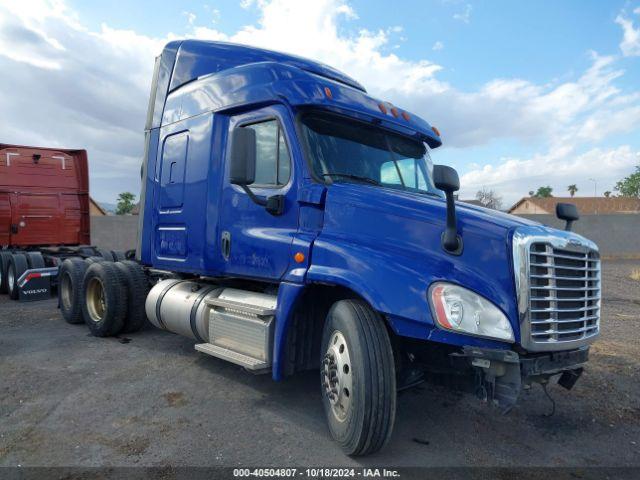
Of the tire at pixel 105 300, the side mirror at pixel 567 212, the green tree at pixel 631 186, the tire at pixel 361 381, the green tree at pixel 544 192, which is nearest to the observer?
the tire at pixel 361 381

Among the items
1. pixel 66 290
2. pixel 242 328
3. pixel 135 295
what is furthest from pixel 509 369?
pixel 66 290

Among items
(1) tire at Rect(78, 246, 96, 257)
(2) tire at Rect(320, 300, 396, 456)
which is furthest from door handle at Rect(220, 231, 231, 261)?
(1) tire at Rect(78, 246, 96, 257)

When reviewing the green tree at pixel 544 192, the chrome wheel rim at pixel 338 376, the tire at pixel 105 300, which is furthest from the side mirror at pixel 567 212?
the green tree at pixel 544 192

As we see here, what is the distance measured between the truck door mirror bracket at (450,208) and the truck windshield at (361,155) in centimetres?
109

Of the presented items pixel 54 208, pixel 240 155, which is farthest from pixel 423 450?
pixel 54 208

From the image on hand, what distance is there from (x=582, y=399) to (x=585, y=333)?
5.58ft

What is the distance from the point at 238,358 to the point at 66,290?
4.84m

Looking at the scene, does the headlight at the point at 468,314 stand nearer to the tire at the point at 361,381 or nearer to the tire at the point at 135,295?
the tire at the point at 361,381

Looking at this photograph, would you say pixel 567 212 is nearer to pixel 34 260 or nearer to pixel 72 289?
pixel 72 289

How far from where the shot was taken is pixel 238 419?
3930 mm

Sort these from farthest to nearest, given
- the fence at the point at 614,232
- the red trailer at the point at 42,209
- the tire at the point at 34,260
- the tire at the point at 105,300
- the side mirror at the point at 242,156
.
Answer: the fence at the point at 614,232, the red trailer at the point at 42,209, the tire at the point at 34,260, the tire at the point at 105,300, the side mirror at the point at 242,156

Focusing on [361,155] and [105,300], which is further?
[105,300]

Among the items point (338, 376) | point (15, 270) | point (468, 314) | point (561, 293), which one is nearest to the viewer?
point (468, 314)

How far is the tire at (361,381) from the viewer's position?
3115 millimetres
